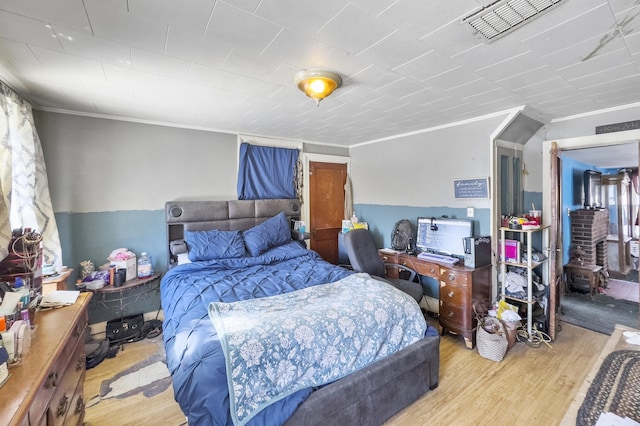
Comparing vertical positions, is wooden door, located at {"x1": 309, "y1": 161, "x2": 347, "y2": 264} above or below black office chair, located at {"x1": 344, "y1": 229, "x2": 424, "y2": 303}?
above

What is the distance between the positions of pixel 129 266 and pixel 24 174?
1254 millimetres

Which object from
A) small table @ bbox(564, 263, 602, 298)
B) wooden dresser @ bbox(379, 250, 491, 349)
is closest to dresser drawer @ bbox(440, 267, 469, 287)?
wooden dresser @ bbox(379, 250, 491, 349)

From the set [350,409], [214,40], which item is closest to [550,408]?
[350,409]

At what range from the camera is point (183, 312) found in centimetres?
210

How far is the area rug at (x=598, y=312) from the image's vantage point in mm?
3337

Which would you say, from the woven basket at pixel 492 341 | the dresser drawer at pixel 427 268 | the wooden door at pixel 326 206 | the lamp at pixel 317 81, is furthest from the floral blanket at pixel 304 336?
the wooden door at pixel 326 206

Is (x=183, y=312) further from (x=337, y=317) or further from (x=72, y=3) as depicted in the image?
(x=72, y=3)

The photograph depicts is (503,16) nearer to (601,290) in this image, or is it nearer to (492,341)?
(492,341)

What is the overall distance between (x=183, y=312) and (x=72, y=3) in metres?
1.88

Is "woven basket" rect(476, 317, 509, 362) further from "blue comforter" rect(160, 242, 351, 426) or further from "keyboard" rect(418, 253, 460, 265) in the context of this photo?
"blue comforter" rect(160, 242, 351, 426)

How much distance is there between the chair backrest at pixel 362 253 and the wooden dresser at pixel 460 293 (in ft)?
1.78

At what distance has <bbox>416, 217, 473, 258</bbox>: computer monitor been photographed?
133 inches

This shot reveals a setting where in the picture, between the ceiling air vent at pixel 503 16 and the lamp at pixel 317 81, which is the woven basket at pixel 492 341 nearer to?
the ceiling air vent at pixel 503 16

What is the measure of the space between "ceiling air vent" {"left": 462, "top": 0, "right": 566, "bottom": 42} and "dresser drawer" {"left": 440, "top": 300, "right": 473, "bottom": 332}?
2.44 m
